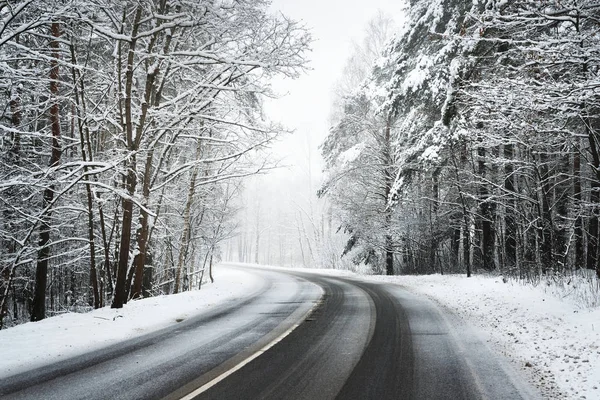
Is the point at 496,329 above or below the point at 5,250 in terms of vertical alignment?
below

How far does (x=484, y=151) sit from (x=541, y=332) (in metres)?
11.2

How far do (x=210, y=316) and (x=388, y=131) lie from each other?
1577cm

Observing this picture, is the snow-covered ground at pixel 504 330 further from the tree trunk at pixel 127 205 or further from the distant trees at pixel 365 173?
the distant trees at pixel 365 173

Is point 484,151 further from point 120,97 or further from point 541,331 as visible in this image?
point 120,97

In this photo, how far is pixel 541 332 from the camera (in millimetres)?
6738

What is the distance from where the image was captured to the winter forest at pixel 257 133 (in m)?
8.03

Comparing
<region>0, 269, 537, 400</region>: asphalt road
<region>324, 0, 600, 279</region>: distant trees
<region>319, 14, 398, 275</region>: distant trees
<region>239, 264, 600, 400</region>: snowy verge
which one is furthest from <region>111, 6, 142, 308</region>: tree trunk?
<region>319, 14, 398, 275</region>: distant trees

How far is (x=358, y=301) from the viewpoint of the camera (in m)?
11.4

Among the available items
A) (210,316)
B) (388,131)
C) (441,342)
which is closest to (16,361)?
(210,316)

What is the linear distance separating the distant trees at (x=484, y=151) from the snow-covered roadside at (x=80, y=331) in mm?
8447

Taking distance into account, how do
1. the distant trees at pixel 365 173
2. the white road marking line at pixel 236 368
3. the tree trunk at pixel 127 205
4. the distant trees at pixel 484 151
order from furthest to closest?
the distant trees at pixel 365 173, the tree trunk at pixel 127 205, the distant trees at pixel 484 151, the white road marking line at pixel 236 368

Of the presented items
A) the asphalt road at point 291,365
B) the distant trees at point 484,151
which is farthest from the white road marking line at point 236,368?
the distant trees at point 484,151

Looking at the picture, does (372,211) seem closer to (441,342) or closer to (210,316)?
(210,316)

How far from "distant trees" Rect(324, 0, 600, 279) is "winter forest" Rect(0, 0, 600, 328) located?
107 mm
